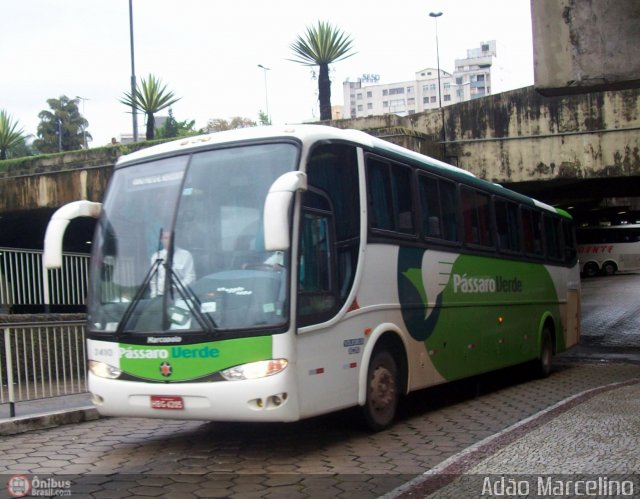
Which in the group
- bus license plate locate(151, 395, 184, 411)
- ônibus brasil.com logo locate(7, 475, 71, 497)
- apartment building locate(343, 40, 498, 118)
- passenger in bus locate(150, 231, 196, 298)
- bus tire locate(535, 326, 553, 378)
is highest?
apartment building locate(343, 40, 498, 118)

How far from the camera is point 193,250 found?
686 cm

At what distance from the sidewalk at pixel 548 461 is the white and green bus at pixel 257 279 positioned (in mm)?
1433

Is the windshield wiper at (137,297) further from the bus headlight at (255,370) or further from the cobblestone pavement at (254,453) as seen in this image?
the cobblestone pavement at (254,453)

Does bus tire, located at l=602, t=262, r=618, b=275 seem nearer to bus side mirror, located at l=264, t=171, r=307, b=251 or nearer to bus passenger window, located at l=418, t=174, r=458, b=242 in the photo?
bus passenger window, located at l=418, t=174, r=458, b=242

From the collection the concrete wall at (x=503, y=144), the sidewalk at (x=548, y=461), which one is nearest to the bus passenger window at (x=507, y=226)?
the sidewalk at (x=548, y=461)

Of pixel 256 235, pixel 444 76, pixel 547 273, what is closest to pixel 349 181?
pixel 256 235

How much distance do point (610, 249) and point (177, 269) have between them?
45.9 meters

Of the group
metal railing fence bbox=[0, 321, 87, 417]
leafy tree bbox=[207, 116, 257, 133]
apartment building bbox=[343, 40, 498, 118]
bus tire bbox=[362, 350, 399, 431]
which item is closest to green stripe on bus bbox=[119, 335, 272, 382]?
bus tire bbox=[362, 350, 399, 431]

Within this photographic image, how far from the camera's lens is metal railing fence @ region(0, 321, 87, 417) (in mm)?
9329

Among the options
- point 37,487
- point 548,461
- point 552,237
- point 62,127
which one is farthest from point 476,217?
point 62,127

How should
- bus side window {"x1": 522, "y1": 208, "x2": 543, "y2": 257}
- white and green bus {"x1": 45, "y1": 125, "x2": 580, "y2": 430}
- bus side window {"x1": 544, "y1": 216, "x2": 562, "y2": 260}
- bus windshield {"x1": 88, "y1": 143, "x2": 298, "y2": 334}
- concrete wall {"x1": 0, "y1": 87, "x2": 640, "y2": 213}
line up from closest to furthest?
1. white and green bus {"x1": 45, "y1": 125, "x2": 580, "y2": 430}
2. bus windshield {"x1": 88, "y1": 143, "x2": 298, "y2": 334}
3. bus side window {"x1": 522, "y1": 208, "x2": 543, "y2": 257}
4. bus side window {"x1": 544, "y1": 216, "x2": 562, "y2": 260}
5. concrete wall {"x1": 0, "y1": 87, "x2": 640, "y2": 213}

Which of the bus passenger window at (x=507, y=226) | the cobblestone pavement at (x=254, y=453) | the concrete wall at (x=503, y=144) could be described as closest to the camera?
the cobblestone pavement at (x=254, y=453)

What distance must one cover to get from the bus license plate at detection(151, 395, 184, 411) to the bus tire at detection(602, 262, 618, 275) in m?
46.1

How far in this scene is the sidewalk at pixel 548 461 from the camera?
17.4 ft
